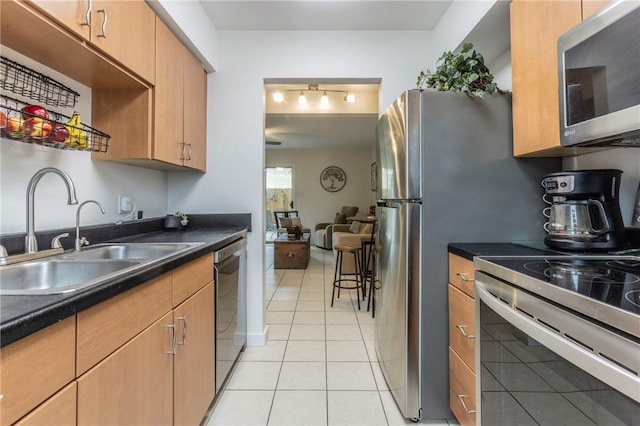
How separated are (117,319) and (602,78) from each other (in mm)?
1690

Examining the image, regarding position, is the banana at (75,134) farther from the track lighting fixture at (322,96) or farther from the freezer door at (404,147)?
the track lighting fixture at (322,96)

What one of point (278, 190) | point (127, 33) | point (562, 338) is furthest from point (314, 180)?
point (562, 338)

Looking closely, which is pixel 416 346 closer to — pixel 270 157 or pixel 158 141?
pixel 158 141

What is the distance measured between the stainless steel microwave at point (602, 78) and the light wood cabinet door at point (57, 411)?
1.65m

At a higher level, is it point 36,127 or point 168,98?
point 168,98

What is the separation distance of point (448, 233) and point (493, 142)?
0.54 m

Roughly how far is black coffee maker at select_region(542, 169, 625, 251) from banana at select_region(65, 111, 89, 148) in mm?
2128

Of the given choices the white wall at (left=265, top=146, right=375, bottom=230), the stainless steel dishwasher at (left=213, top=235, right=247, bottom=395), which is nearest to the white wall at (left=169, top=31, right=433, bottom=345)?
the stainless steel dishwasher at (left=213, top=235, right=247, bottom=395)

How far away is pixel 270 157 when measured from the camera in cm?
807

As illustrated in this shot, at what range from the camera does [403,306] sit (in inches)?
62.9

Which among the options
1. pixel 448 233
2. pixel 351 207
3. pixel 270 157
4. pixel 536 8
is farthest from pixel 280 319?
pixel 270 157

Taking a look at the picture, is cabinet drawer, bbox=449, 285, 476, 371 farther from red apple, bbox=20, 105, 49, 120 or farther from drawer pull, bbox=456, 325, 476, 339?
red apple, bbox=20, 105, 49, 120

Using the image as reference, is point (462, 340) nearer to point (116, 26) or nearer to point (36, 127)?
point (36, 127)

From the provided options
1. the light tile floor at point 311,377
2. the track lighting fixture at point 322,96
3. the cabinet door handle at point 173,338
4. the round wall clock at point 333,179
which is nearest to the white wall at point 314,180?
the round wall clock at point 333,179
